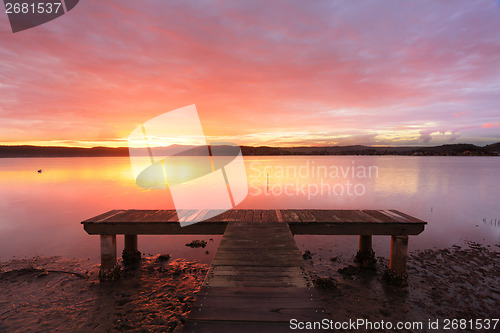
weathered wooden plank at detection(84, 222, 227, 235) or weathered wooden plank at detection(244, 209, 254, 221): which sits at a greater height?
weathered wooden plank at detection(244, 209, 254, 221)

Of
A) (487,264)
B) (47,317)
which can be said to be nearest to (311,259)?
(487,264)

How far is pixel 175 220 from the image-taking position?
26.4 ft

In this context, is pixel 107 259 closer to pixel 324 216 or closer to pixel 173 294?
pixel 173 294

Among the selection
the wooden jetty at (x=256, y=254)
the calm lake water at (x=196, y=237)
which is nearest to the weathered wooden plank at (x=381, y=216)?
the wooden jetty at (x=256, y=254)

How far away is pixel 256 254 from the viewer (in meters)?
5.59

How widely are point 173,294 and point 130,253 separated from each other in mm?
3452

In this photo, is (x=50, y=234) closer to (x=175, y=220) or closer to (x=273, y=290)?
(x=175, y=220)

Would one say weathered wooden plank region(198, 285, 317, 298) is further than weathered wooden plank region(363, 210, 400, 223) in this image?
No

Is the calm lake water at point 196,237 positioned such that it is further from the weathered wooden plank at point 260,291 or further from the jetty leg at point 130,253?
the weathered wooden plank at point 260,291

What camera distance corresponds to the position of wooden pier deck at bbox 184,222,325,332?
3.24 m

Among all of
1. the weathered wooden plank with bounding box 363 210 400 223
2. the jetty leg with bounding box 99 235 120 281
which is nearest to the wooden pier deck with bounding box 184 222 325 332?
the weathered wooden plank with bounding box 363 210 400 223

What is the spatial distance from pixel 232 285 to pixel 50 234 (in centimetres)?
1571

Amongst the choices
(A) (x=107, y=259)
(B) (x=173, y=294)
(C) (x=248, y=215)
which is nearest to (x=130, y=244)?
(A) (x=107, y=259)

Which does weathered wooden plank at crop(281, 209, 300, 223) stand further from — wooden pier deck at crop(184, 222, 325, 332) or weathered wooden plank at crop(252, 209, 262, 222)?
wooden pier deck at crop(184, 222, 325, 332)
